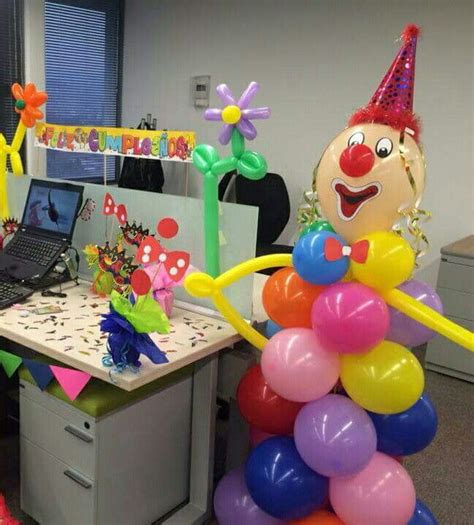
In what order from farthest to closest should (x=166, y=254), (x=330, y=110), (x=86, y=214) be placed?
1. (x=330, y=110)
2. (x=86, y=214)
3. (x=166, y=254)

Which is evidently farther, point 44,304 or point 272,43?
point 272,43

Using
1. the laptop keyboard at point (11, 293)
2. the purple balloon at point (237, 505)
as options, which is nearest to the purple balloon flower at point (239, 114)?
the laptop keyboard at point (11, 293)

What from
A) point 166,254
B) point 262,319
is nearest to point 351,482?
point 262,319

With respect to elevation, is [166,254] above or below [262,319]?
above

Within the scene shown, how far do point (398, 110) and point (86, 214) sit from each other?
49.0 inches

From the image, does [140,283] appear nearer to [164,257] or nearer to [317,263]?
[164,257]

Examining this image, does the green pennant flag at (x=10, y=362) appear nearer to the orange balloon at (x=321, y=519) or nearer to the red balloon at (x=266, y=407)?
the red balloon at (x=266, y=407)

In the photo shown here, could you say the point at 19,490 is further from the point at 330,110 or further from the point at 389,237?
the point at 330,110

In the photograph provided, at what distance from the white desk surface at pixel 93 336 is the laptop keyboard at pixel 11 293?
0.03 meters

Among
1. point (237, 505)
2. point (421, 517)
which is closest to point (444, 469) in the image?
point (421, 517)

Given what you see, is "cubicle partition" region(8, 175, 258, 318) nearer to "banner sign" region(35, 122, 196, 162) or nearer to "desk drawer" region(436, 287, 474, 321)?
"banner sign" region(35, 122, 196, 162)

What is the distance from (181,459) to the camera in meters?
1.93

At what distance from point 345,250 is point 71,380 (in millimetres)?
845

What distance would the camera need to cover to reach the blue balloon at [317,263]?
4.90ft
